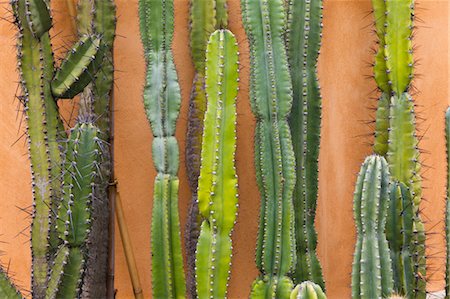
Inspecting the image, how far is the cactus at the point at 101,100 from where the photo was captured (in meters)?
5.07

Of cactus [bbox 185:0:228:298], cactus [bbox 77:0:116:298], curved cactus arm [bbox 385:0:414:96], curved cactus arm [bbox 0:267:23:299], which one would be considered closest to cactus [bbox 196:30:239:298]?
cactus [bbox 185:0:228:298]

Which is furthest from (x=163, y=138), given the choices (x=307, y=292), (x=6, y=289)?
(x=307, y=292)

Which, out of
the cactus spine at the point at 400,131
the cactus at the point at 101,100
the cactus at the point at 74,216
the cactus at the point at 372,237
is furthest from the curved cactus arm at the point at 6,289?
the cactus spine at the point at 400,131

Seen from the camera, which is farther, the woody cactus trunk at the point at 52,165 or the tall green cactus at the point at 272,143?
the tall green cactus at the point at 272,143

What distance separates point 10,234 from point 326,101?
2.65 meters

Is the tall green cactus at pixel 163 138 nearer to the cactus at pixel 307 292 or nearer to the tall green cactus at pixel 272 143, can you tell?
the tall green cactus at pixel 272 143

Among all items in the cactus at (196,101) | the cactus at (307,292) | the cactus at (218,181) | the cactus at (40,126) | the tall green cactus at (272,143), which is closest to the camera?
the cactus at (307,292)

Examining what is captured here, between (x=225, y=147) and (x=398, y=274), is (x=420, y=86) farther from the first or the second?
(x=225, y=147)

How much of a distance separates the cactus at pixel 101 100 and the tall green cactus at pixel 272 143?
979 mm

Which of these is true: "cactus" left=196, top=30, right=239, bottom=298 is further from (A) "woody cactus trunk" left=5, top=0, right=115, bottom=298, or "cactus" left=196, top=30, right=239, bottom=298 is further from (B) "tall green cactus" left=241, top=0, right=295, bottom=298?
(A) "woody cactus trunk" left=5, top=0, right=115, bottom=298

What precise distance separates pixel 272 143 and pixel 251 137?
34.5 inches

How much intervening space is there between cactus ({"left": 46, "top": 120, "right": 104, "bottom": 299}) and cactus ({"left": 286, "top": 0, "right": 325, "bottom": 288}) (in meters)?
1.63

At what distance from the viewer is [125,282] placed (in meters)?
5.53

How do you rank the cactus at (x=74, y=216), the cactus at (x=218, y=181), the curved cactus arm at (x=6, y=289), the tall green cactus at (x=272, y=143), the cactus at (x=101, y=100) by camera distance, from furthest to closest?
1. the cactus at (x=101, y=100)
2. the tall green cactus at (x=272, y=143)
3. the cactus at (x=218, y=181)
4. the cactus at (x=74, y=216)
5. the curved cactus arm at (x=6, y=289)
